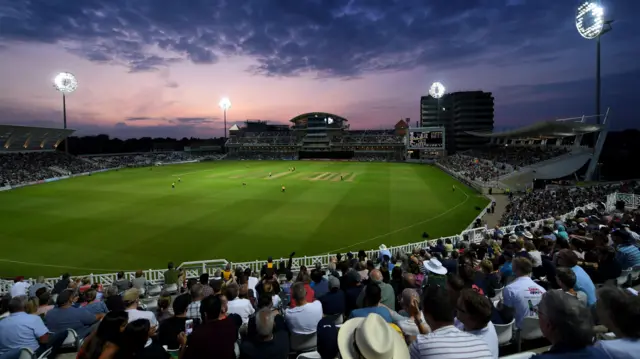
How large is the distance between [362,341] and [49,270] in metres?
19.2

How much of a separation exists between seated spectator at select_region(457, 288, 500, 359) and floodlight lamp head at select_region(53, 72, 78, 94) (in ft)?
227

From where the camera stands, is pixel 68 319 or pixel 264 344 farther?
pixel 68 319

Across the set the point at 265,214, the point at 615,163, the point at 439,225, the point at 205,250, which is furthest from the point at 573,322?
the point at 615,163

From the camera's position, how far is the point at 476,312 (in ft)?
10.7

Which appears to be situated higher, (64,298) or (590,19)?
(590,19)

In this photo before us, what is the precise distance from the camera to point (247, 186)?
138ft

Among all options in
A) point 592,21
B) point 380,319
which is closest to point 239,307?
point 380,319

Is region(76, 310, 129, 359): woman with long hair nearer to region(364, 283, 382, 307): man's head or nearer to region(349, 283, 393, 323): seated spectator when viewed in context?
region(349, 283, 393, 323): seated spectator

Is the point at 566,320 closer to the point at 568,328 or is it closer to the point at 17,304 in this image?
the point at 568,328

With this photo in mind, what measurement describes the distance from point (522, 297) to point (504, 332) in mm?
721

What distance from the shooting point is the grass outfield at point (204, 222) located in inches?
703

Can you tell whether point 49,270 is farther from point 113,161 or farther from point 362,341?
point 113,161

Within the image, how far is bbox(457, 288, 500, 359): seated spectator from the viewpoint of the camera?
3229 mm

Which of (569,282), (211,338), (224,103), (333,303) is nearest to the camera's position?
(211,338)
